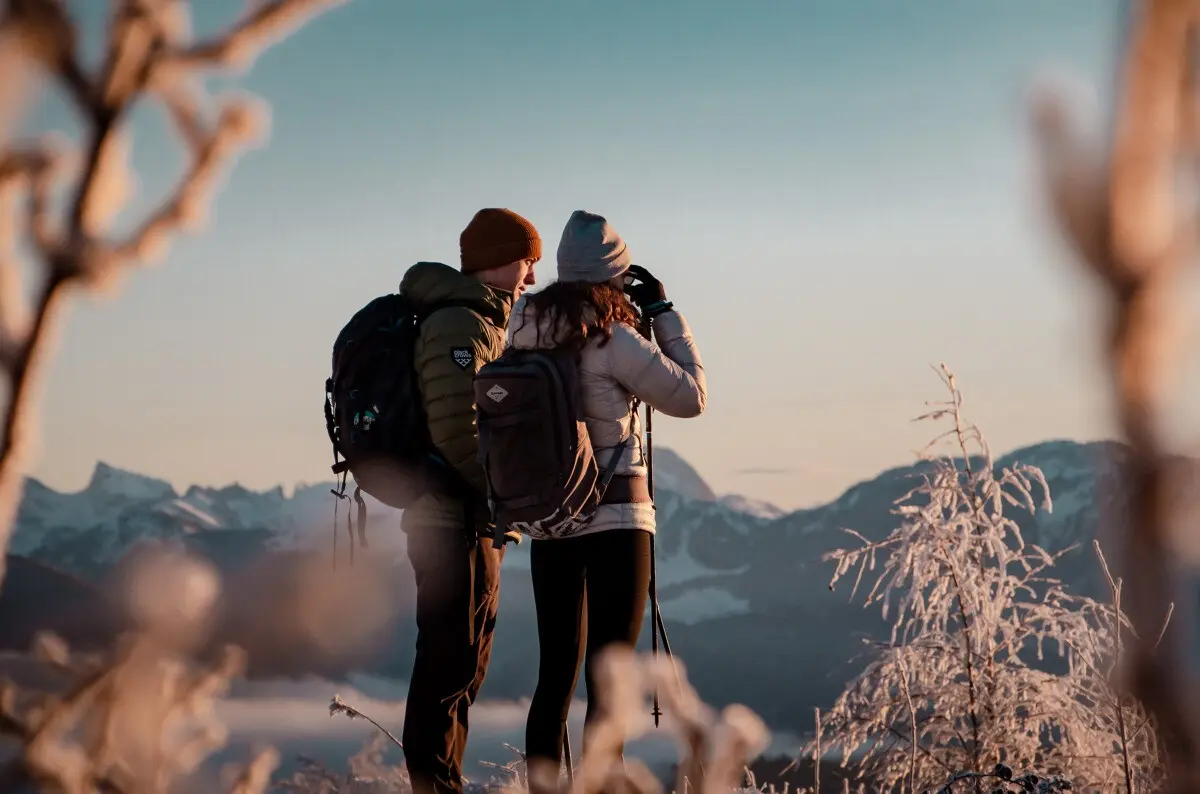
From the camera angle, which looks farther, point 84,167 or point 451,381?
point 451,381

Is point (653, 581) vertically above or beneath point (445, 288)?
beneath

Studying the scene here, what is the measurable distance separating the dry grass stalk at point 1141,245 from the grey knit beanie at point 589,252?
8.98 feet

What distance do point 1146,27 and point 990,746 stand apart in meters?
5.88

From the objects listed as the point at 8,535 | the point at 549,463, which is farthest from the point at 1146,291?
the point at 549,463

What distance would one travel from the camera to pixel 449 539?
3.38 meters

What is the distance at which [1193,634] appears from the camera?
0.60m

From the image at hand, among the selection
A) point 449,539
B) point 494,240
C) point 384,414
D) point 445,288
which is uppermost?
point 494,240

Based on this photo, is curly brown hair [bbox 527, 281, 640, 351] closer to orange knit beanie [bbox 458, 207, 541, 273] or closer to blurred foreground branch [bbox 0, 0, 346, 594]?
orange knit beanie [bbox 458, 207, 541, 273]

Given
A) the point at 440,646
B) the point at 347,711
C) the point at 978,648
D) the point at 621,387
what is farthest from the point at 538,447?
the point at 978,648

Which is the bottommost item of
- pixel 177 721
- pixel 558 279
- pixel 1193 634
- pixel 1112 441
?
pixel 177 721

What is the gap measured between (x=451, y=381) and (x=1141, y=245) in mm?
2893

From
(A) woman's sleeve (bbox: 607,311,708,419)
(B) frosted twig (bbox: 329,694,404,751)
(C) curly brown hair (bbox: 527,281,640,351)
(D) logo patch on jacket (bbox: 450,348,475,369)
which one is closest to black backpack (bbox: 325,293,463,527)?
(D) logo patch on jacket (bbox: 450,348,475,369)

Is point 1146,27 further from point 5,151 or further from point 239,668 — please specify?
point 239,668

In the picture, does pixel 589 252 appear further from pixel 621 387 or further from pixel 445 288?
pixel 445 288
